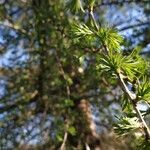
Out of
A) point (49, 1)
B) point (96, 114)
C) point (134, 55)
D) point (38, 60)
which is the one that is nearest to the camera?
point (134, 55)

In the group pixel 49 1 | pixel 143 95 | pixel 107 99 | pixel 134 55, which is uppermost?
pixel 49 1

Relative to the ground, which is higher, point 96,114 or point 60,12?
point 60,12

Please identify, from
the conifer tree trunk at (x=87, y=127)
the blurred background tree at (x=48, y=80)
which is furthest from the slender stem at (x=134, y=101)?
the conifer tree trunk at (x=87, y=127)

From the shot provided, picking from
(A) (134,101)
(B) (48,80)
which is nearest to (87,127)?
(B) (48,80)

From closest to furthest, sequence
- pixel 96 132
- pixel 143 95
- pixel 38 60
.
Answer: pixel 143 95, pixel 38 60, pixel 96 132

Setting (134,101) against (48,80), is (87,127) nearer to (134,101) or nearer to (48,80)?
(48,80)

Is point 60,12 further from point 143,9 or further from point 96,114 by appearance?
point 96,114

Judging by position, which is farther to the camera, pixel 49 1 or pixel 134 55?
pixel 49 1

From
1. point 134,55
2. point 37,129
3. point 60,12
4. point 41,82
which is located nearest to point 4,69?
point 41,82
